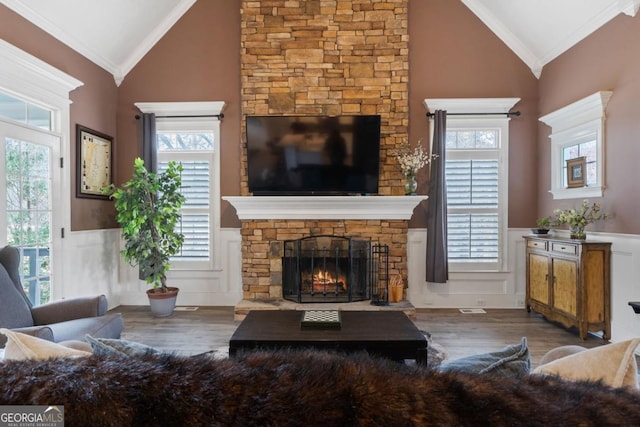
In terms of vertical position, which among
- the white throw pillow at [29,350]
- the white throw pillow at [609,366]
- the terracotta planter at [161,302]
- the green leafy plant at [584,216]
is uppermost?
the green leafy plant at [584,216]

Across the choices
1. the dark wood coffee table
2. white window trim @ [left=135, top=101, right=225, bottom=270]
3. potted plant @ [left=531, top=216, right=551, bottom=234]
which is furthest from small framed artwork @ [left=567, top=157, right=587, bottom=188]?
white window trim @ [left=135, top=101, right=225, bottom=270]

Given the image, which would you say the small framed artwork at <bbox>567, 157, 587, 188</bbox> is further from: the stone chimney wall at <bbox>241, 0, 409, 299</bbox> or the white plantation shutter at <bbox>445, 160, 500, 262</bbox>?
the stone chimney wall at <bbox>241, 0, 409, 299</bbox>

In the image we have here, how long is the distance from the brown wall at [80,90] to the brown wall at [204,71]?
0.36m

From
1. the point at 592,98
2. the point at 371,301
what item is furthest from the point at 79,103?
the point at 592,98

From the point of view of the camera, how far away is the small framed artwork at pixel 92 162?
3.94 m

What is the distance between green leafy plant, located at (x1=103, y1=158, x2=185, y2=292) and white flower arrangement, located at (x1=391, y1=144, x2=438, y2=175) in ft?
8.89

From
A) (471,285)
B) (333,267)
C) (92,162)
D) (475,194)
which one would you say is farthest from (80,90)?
(471,285)

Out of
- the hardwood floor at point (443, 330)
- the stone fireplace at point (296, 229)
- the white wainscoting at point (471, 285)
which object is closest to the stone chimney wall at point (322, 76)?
the stone fireplace at point (296, 229)

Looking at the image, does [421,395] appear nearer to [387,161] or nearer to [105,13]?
[387,161]

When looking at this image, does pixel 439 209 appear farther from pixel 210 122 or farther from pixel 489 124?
pixel 210 122

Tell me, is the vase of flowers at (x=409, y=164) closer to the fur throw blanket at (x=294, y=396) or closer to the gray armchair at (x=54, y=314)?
the gray armchair at (x=54, y=314)

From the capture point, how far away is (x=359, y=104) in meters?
4.35

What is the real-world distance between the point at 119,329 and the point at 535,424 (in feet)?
8.17

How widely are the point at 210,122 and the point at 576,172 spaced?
4.46m
